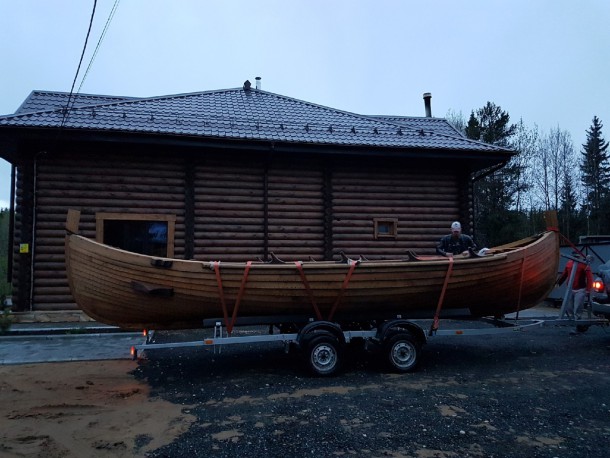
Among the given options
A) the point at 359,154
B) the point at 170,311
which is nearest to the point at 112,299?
the point at 170,311

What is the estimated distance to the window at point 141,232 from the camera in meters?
9.63

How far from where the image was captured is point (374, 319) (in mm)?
5914

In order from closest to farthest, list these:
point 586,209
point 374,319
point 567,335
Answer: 1. point 374,319
2. point 567,335
3. point 586,209

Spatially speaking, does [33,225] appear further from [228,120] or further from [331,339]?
[331,339]

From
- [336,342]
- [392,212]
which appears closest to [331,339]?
[336,342]

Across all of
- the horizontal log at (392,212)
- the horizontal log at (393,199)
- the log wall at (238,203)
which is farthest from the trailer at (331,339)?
the horizontal log at (393,199)

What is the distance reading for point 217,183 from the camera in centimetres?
1016

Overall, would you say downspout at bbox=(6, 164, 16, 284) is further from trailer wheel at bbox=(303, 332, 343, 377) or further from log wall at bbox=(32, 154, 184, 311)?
trailer wheel at bbox=(303, 332, 343, 377)

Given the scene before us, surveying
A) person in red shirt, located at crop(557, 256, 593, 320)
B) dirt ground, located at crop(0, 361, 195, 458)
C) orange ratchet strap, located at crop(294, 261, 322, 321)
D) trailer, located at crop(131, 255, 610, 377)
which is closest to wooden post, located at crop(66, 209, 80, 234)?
trailer, located at crop(131, 255, 610, 377)

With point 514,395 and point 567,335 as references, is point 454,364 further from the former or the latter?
point 567,335

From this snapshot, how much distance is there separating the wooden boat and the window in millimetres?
4553

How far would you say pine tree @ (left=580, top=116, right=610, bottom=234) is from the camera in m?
32.7

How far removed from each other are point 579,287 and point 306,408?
5693 mm

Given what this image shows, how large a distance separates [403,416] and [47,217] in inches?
348
